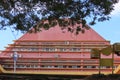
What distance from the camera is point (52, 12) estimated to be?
1223 cm

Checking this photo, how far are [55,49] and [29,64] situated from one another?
118 inches

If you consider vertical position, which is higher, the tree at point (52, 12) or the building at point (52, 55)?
the tree at point (52, 12)

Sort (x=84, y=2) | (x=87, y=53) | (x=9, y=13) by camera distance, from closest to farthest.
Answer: (x=84, y=2) < (x=9, y=13) < (x=87, y=53)

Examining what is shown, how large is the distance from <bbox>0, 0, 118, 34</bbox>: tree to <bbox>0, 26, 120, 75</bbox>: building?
954 inches

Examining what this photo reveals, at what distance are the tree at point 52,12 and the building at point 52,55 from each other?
2422 cm

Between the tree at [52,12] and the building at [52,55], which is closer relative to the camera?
the tree at [52,12]

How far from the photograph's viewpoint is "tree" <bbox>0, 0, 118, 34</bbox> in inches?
461

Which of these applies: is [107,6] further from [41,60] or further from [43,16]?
[41,60]

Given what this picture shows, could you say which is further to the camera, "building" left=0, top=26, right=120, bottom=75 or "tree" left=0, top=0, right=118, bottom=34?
"building" left=0, top=26, right=120, bottom=75

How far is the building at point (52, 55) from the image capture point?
1486 inches

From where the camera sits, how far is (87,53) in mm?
38031

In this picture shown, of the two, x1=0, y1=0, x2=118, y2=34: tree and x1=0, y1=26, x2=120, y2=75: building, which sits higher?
x1=0, y1=0, x2=118, y2=34: tree

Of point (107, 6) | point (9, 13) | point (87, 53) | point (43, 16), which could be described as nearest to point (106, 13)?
point (107, 6)

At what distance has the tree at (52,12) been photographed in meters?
11.7
